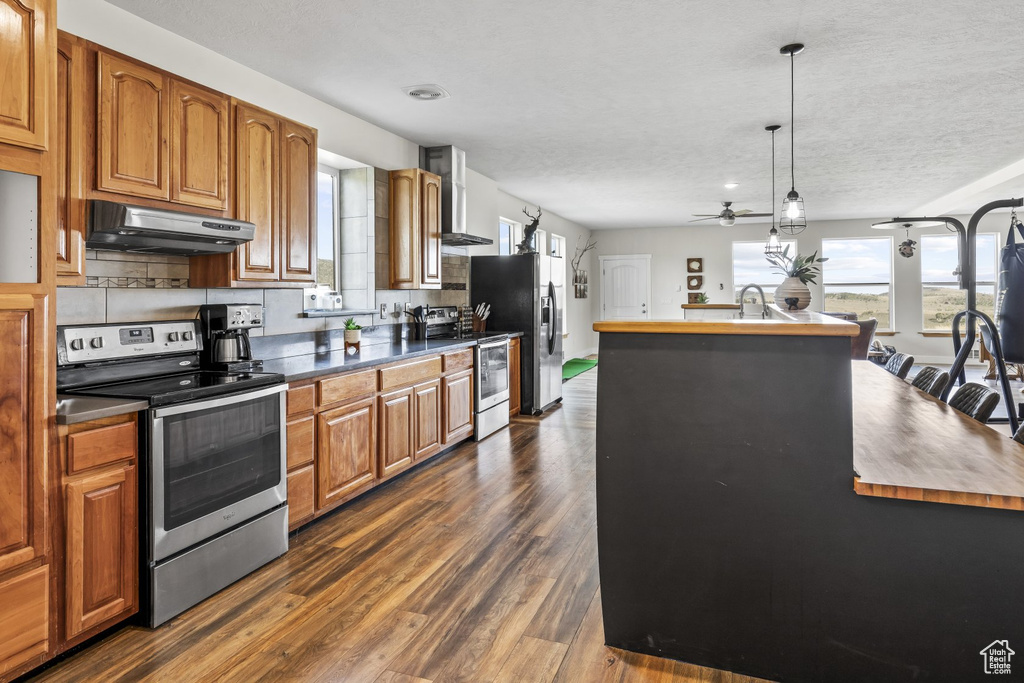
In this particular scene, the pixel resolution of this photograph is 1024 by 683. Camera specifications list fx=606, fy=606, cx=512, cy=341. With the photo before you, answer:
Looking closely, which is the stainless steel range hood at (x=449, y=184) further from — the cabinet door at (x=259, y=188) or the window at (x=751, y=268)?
the window at (x=751, y=268)

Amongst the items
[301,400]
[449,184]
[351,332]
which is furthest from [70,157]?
[449,184]

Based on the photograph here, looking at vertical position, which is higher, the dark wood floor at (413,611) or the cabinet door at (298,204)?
the cabinet door at (298,204)

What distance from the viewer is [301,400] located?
9.59 ft

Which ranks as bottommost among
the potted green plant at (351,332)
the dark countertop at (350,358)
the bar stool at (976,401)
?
the bar stool at (976,401)

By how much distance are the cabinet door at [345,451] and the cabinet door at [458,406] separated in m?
0.95

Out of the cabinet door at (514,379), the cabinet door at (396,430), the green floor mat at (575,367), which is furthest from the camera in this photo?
the green floor mat at (575,367)

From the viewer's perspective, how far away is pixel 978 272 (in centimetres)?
973

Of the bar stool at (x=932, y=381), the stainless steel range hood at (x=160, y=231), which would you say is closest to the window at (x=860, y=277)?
the bar stool at (x=932, y=381)

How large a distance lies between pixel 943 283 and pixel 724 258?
3410 millimetres

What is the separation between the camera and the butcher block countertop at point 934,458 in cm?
153

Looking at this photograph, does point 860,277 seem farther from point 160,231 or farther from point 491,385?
point 160,231

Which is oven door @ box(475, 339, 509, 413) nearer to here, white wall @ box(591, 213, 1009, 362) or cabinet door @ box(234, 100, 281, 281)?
cabinet door @ box(234, 100, 281, 281)

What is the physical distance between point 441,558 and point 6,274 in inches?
75.9

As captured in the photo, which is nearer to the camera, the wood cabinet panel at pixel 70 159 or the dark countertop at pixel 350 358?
the wood cabinet panel at pixel 70 159
